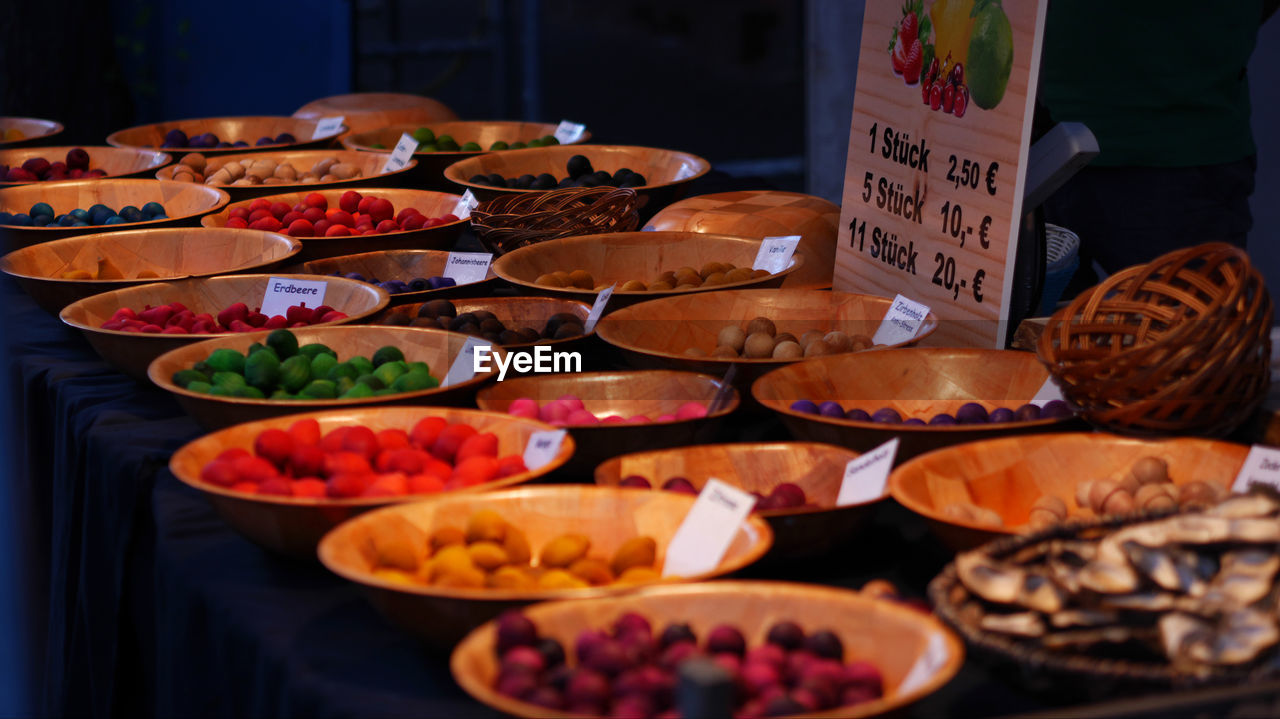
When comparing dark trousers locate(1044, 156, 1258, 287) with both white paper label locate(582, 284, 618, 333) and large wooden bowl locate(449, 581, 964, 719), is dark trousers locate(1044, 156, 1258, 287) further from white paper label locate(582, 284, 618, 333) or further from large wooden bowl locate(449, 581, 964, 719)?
large wooden bowl locate(449, 581, 964, 719)

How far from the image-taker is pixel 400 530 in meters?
1.22

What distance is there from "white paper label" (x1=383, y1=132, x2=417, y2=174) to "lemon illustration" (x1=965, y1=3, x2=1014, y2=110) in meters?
1.78

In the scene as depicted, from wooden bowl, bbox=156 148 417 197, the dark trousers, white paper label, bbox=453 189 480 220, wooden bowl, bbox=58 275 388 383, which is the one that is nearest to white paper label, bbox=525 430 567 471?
wooden bowl, bbox=58 275 388 383

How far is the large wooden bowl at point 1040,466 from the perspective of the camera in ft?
4.50

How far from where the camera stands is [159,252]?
258 cm

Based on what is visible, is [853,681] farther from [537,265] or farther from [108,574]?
[537,265]

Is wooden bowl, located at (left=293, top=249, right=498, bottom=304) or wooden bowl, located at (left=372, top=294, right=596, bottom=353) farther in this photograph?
wooden bowl, located at (left=293, top=249, right=498, bottom=304)

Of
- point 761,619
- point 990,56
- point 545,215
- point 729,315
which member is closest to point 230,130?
point 545,215

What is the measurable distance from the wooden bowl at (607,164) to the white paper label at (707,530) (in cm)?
182

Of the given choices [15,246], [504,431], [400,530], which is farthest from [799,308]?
[15,246]

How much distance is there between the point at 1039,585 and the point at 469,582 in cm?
49

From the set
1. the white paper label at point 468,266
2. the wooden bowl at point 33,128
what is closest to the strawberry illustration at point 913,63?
the white paper label at point 468,266

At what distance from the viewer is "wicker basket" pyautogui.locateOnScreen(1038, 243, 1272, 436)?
1344mm

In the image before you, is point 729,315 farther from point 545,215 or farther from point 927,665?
point 927,665
